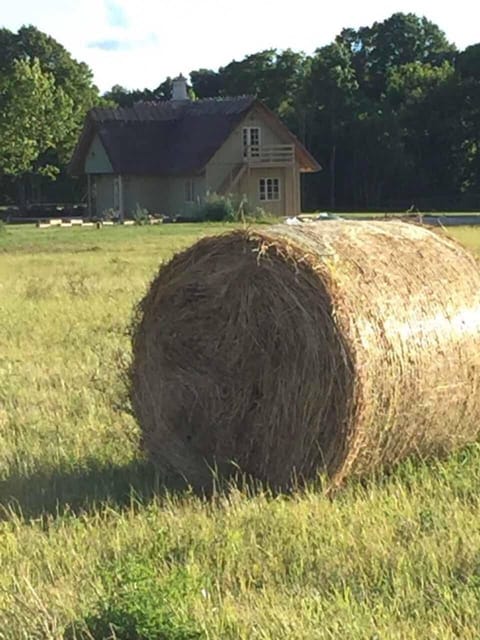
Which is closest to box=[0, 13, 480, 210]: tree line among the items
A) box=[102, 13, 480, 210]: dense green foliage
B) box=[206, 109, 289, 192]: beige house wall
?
box=[102, 13, 480, 210]: dense green foliage

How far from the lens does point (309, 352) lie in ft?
20.7

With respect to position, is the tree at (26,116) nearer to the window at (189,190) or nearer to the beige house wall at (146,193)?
the beige house wall at (146,193)

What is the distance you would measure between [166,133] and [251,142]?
4621 mm

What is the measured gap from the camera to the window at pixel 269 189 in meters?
54.1

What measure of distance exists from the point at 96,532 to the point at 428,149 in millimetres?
63309

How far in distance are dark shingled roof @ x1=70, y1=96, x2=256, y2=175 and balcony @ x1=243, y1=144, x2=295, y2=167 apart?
1.43 meters

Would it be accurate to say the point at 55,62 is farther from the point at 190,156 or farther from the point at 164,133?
the point at 190,156

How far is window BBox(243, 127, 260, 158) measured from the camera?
2093 inches

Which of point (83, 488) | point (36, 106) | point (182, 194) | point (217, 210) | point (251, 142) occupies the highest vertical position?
point (36, 106)

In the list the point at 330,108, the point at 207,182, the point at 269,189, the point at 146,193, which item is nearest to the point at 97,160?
the point at 146,193

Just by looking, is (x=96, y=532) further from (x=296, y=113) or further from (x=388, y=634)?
(x=296, y=113)

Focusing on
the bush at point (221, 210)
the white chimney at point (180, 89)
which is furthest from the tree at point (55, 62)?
the bush at point (221, 210)

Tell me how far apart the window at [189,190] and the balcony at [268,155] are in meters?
2.73

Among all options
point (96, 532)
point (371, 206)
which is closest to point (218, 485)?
point (96, 532)
